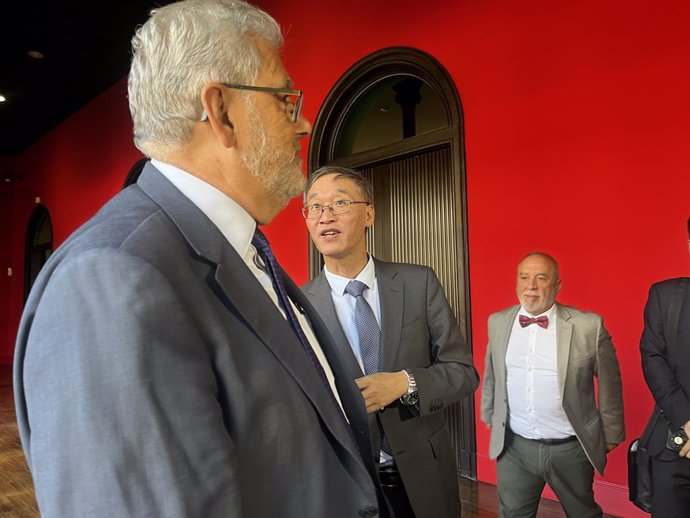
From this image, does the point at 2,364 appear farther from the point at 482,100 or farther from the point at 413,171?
the point at 482,100

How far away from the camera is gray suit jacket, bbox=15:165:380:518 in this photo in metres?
0.60

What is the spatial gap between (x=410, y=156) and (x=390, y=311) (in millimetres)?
3153

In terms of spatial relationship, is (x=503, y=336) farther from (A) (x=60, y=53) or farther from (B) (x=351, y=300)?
(A) (x=60, y=53)

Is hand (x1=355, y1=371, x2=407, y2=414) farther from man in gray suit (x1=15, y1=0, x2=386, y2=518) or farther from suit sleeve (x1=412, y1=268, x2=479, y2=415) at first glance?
man in gray suit (x1=15, y1=0, x2=386, y2=518)

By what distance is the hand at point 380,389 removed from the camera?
1.42 m

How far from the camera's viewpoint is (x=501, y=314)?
3115mm

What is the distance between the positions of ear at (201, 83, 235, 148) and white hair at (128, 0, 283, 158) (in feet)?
0.04

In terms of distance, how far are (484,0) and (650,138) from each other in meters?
1.70

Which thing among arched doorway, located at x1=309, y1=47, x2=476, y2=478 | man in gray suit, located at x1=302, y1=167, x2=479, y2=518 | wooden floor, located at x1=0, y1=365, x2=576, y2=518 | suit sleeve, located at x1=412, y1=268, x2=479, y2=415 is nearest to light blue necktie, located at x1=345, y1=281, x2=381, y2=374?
man in gray suit, located at x1=302, y1=167, x2=479, y2=518

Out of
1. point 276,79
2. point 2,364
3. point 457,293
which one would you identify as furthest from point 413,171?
point 2,364

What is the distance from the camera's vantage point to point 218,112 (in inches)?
35.9

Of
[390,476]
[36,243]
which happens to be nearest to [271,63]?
[390,476]

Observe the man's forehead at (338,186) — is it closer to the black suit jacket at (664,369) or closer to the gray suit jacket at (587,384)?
the gray suit jacket at (587,384)

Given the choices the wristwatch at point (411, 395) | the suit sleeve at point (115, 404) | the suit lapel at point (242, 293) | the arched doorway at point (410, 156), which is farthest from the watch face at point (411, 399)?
the arched doorway at point (410, 156)
